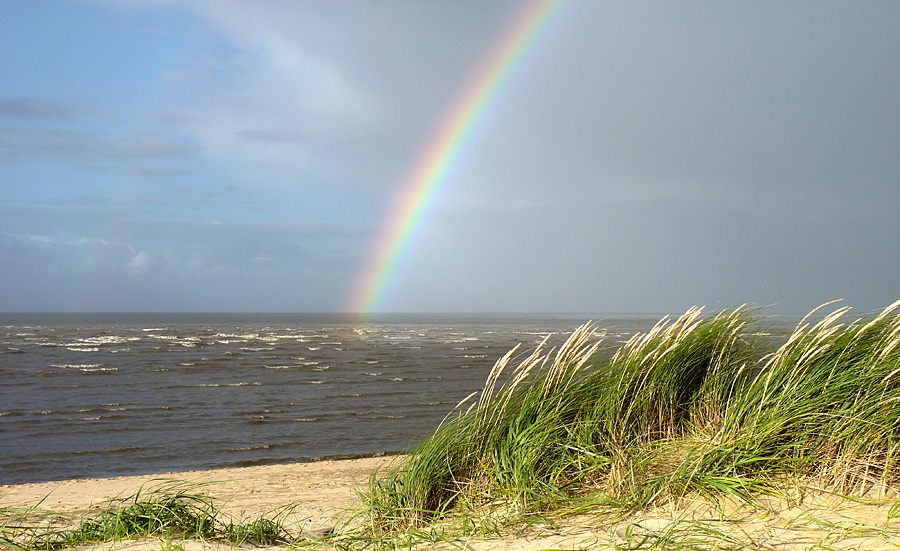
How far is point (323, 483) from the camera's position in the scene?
30.9ft

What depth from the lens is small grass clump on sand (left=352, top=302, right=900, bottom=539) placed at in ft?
14.6

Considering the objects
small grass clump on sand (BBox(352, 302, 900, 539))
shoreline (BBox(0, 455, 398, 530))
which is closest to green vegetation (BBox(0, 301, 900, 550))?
small grass clump on sand (BBox(352, 302, 900, 539))

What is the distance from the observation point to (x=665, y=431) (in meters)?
5.57

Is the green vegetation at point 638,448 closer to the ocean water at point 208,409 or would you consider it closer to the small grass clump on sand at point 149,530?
the small grass clump on sand at point 149,530

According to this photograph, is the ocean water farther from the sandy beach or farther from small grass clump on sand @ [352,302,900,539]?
the sandy beach

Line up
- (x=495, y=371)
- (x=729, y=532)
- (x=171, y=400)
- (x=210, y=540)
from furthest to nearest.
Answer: (x=171, y=400)
(x=495, y=371)
(x=210, y=540)
(x=729, y=532)

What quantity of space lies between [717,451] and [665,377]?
1178 mm

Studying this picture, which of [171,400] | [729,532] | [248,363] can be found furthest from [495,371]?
[248,363]

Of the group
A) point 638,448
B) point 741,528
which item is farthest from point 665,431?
point 741,528

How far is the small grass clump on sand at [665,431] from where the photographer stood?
4445mm

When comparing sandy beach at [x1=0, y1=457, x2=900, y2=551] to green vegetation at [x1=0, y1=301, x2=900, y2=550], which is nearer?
sandy beach at [x1=0, y1=457, x2=900, y2=551]

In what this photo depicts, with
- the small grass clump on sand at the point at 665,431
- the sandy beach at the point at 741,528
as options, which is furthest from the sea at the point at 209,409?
the sandy beach at the point at 741,528

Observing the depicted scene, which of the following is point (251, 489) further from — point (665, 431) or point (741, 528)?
point (741, 528)

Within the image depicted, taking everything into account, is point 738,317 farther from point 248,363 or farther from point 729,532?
point 248,363
